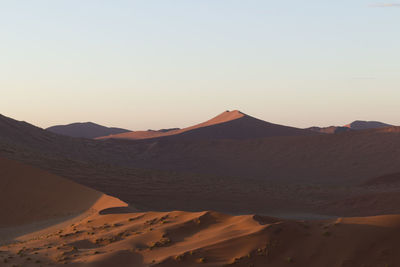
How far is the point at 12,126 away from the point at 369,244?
49867mm

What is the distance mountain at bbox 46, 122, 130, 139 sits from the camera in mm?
131675

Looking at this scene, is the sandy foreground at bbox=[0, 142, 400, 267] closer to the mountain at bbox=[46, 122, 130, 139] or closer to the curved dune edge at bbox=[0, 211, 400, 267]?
the curved dune edge at bbox=[0, 211, 400, 267]

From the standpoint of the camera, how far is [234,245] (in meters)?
12.3

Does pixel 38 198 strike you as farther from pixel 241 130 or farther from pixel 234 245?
pixel 241 130

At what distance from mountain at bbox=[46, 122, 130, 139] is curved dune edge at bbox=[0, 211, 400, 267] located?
117184mm

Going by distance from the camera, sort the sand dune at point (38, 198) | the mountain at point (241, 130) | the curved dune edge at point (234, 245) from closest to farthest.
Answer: the curved dune edge at point (234, 245) < the sand dune at point (38, 198) < the mountain at point (241, 130)

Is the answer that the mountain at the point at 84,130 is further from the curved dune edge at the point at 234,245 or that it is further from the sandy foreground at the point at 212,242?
the curved dune edge at the point at 234,245

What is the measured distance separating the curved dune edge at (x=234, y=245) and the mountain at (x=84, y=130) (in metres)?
117

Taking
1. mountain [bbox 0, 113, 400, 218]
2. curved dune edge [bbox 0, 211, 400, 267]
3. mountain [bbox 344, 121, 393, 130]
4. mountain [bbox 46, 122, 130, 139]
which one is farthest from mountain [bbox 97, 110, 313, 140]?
curved dune edge [bbox 0, 211, 400, 267]

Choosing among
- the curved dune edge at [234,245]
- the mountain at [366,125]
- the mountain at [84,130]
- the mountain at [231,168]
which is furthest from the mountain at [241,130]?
the curved dune edge at [234,245]

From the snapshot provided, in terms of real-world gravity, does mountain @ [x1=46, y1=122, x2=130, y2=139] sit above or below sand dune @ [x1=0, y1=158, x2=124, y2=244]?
above

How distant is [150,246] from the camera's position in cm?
1326

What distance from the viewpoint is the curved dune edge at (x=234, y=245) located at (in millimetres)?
11625

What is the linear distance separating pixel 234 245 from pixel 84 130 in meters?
131
